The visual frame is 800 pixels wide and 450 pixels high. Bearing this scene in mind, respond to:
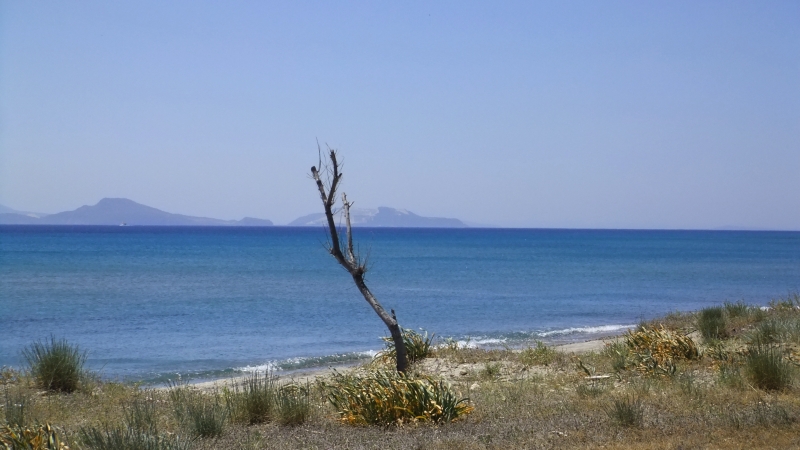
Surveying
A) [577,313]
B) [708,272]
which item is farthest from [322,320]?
[708,272]

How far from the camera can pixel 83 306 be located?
31469 mm

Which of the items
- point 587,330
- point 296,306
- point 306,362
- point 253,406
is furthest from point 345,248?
point 296,306

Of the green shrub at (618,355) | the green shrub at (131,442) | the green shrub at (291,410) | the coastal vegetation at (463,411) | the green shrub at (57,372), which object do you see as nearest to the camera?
the green shrub at (131,442)

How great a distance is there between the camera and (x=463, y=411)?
333 inches

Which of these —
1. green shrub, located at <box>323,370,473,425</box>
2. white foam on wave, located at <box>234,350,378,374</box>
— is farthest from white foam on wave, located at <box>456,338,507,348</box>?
green shrub, located at <box>323,370,473,425</box>

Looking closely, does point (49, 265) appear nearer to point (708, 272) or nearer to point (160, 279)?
point (160, 279)

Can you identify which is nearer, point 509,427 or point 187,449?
point 187,449

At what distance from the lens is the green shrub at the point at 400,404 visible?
835 cm

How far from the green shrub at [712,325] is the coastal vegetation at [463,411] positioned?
3.11 metres

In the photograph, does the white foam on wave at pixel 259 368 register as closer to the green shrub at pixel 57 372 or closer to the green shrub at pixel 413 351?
the green shrub at pixel 413 351

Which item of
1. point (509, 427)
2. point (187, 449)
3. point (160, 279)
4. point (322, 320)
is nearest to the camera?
point (187, 449)

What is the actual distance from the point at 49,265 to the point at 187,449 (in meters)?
58.1

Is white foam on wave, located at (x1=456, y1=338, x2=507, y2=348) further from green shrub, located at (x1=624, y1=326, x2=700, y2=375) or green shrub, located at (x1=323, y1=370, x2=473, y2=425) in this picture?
green shrub, located at (x1=323, y1=370, x2=473, y2=425)

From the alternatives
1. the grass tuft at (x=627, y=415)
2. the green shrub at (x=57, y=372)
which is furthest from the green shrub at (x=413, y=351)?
the grass tuft at (x=627, y=415)
